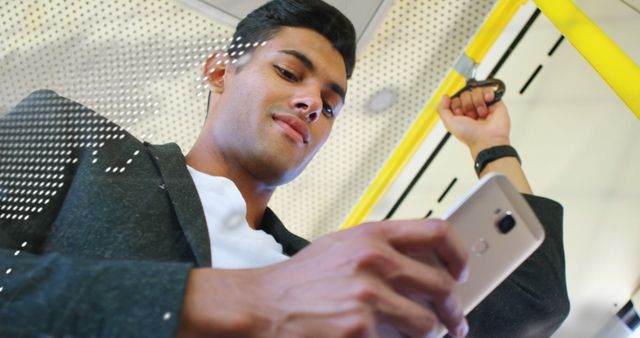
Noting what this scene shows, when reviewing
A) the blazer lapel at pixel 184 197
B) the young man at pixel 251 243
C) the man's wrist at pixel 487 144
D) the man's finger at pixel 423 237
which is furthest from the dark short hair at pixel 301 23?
the man's finger at pixel 423 237

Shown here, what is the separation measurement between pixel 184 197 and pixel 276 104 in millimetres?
169

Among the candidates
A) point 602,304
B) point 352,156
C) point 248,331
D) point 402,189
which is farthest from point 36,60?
point 602,304

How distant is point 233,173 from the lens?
0.82 metres

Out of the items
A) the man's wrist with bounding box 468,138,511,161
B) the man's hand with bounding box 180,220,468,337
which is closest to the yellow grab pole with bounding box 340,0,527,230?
the man's wrist with bounding box 468,138,511,161

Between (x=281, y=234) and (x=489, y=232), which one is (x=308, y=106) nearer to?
(x=281, y=234)

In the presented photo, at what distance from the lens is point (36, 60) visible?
608 mm

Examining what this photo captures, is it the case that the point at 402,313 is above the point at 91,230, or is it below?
above

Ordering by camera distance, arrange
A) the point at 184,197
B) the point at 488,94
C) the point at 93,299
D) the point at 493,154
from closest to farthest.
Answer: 1. the point at 93,299
2. the point at 184,197
3. the point at 493,154
4. the point at 488,94

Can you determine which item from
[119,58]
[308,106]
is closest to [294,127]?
[308,106]

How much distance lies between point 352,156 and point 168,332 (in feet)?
2.56

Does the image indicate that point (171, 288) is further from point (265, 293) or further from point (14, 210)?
point (14, 210)

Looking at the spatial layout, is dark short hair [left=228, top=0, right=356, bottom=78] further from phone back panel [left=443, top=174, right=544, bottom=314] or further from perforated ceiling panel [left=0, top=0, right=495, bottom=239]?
phone back panel [left=443, top=174, right=544, bottom=314]

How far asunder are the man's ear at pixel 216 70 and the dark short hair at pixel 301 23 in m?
0.02

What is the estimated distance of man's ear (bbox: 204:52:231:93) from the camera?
26.8 inches
